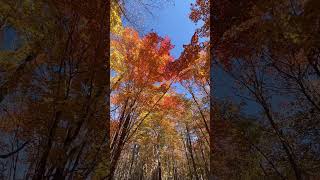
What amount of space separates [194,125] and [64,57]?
6.71 metres

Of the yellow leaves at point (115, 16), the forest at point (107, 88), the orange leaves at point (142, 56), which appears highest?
the orange leaves at point (142, 56)

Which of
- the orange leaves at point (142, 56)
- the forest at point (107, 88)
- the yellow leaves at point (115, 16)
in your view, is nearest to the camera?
the forest at point (107, 88)

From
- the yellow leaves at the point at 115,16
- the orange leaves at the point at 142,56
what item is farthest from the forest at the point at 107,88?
the orange leaves at the point at 142,56

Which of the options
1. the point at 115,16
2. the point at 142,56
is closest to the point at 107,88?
the point at 115,16

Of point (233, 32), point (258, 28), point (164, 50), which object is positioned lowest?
point (258, 28)

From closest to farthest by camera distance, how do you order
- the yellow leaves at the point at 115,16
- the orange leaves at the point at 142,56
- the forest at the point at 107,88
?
1. the forest at the point at 107,88
2. the yellow leaves at the point at 115,16
3. the orange leaves at the point at 142,56

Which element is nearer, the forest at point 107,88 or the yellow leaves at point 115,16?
the forest at point 107,88

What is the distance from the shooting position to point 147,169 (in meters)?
19.9

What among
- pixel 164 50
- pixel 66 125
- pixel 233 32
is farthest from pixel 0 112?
pixel 164 50

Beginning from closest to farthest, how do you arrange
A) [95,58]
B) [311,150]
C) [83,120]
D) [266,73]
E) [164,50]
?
1. [311,150]
2. [266,73]
3. [83,120]
4. [95,58]
5. [164,50]

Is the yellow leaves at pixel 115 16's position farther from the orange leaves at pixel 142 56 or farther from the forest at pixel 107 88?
the orange leaves at pixel 142 56

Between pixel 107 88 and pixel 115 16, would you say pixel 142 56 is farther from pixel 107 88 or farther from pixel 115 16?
pixel 107 88

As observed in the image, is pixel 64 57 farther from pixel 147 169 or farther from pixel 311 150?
pixel 147 169

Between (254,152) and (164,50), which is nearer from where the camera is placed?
(254,152)
